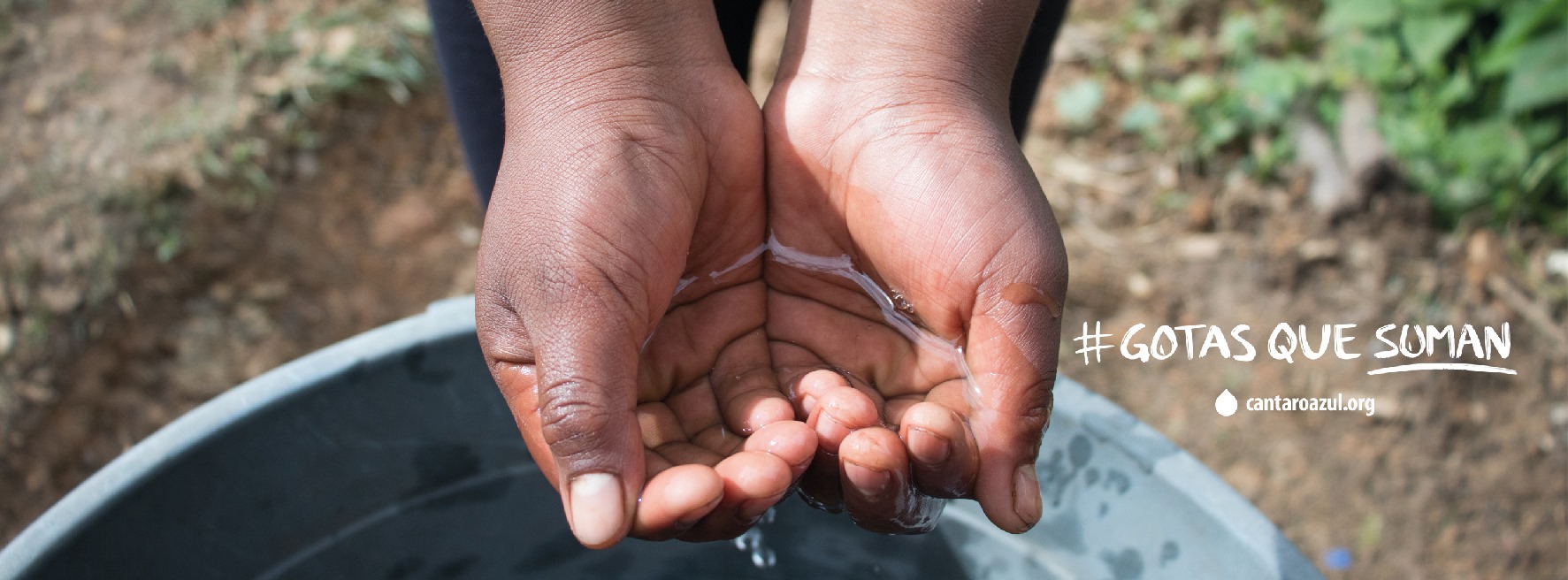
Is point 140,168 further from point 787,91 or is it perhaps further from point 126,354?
point 787,91

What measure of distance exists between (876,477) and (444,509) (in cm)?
74

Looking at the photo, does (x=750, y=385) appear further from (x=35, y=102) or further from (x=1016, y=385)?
(x=35, y=102)

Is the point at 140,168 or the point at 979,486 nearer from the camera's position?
the point at 979,486

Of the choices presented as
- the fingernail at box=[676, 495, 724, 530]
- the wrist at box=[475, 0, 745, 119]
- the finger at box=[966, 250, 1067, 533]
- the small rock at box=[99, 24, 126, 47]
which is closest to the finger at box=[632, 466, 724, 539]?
the fingernail at box=[676, 495, 724, 530]

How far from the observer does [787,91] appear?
1.31m

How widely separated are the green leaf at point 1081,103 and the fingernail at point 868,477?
182cm

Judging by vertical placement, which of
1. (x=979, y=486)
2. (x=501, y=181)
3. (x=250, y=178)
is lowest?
(x=250, y=178)

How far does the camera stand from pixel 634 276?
108cm

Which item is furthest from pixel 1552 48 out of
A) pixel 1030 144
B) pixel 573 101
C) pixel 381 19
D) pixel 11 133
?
pixel 11 133

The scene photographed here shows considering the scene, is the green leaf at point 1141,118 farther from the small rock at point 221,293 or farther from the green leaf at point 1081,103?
the small rock at point 221,293

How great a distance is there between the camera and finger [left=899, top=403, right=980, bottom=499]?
1.00 meters

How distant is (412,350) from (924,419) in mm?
675

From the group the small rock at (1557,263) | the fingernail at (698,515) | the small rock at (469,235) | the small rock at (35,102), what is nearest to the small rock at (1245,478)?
the small rock at (1557,263)

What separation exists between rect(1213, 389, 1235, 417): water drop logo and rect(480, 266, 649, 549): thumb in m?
1.43
